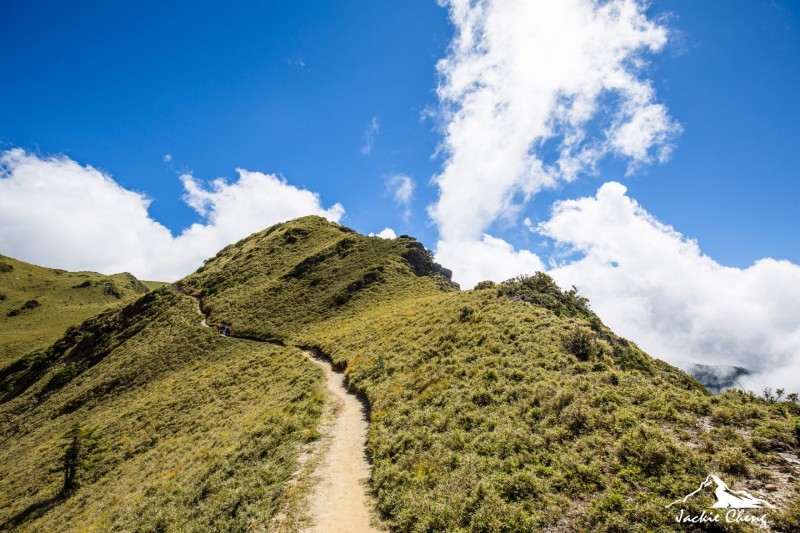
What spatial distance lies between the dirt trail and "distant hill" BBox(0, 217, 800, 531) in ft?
2.58

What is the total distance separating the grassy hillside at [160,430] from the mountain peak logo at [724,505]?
13313 millimetres

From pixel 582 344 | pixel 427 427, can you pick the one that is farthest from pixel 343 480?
pixel 582 344

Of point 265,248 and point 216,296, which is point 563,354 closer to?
point 216,296

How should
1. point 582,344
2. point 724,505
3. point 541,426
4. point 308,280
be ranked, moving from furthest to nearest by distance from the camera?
point 308,280, point 582,344, point 541,426, point 724,505

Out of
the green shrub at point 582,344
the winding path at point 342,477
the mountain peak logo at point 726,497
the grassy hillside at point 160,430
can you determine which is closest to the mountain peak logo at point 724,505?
the mountain peak logo at point 726,497

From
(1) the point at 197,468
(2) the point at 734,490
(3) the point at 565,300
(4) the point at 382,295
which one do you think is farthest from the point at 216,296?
(2) the point at 734,490

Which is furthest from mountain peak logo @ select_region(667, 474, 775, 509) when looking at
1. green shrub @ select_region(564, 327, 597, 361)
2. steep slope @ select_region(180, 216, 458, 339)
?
steep slope @ select_region(180, 216, 458, 339)

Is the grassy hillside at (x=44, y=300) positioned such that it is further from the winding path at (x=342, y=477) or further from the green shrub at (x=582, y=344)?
the green shrub at (x=582, y=344)

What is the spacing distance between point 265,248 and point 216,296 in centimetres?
2507

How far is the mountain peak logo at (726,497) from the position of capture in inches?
336

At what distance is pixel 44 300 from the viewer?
13912 cm

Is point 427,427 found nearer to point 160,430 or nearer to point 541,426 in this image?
point 541,426

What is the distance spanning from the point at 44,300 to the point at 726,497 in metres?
198

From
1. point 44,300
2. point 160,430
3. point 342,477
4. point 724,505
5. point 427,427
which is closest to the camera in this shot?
point 724,505
